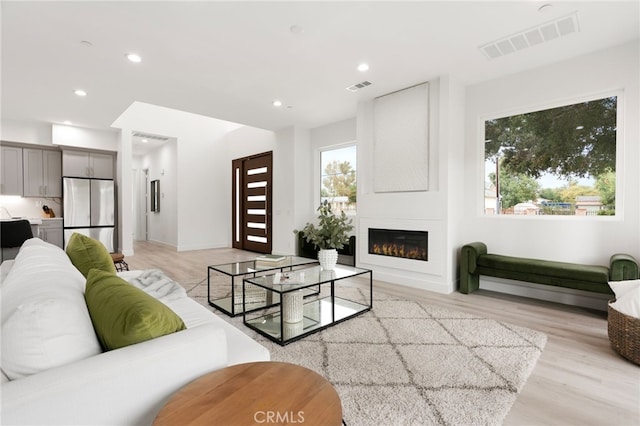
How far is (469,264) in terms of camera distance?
12.2 feet

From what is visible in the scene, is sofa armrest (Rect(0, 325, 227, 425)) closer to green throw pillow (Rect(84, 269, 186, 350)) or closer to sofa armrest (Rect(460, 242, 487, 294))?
green throw pillow (Rect(84, 269, 186, 350))

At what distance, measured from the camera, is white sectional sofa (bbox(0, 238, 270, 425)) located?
0.79 m

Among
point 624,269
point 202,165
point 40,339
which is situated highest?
point 202,165

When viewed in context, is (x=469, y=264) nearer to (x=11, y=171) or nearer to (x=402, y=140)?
(x=402, y=140)

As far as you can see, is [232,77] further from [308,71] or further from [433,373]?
[433,373]

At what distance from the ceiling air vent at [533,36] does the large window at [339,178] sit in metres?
2.91

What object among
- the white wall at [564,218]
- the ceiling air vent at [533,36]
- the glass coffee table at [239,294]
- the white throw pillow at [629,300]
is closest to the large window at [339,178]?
the white wall at [564,218]

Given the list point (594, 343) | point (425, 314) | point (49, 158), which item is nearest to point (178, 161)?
point (49, 158)

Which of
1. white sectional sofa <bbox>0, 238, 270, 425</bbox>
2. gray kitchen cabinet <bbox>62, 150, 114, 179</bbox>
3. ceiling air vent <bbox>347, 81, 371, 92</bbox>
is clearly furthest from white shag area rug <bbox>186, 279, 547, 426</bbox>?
gray kitchen cabinet <bbox>62, 150, 114, 179</bbox>

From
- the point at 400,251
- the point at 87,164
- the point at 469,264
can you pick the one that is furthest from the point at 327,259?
the point at 87,164

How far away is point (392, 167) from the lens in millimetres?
4320

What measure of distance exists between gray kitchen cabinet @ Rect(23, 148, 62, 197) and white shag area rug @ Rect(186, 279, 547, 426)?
5.51m

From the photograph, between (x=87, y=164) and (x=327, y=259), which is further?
(x=87, y=164)

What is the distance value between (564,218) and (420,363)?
105 inches
